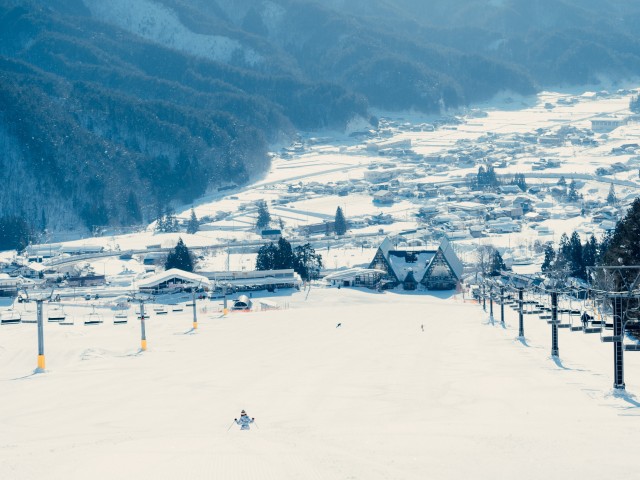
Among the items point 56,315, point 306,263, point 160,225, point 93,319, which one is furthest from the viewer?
point 160,225

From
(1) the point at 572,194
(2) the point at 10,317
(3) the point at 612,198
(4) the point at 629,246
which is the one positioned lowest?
(2) the point at 10,317

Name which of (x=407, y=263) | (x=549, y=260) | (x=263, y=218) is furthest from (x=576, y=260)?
(x=263, y=218)

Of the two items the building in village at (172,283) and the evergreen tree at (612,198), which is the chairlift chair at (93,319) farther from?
the evergreen tree at (612,198)

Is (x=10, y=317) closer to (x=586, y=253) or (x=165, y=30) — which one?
(x=586, y=253)

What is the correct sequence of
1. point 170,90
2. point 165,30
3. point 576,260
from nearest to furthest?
point 576,260 < point 170,90 < point 165,30

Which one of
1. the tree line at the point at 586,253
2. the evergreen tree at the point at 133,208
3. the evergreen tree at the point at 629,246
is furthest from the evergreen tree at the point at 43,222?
the evergreen tree at the point at 629,246

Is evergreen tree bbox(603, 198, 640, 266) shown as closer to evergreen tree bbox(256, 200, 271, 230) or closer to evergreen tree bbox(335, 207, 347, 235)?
evergreen tree bbox(335, 207, 347, 235)
